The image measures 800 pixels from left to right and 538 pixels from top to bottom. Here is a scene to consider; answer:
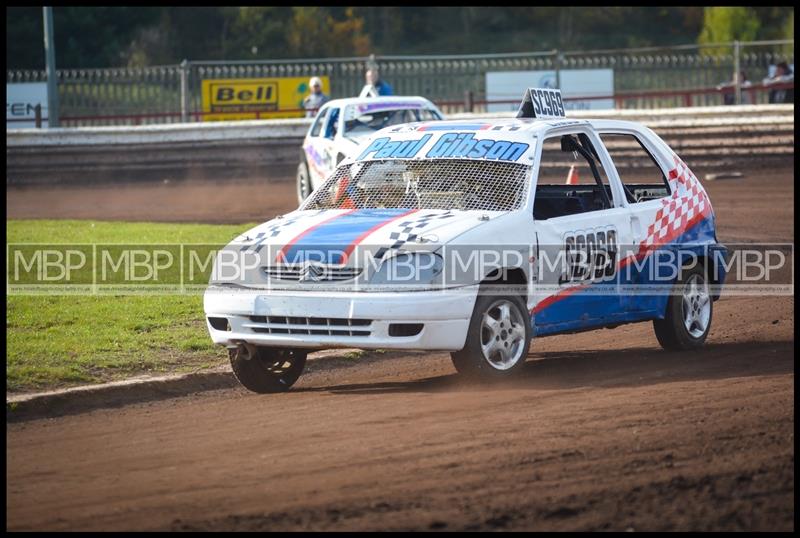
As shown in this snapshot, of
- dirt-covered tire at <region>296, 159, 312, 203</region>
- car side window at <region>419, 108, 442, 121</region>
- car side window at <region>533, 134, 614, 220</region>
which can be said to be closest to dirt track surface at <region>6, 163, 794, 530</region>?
car side window at <region>533, 134, 614, 220</region>

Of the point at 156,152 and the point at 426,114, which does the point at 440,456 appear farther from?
the point at 156,152

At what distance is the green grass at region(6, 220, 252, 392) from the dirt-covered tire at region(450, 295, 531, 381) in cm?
225

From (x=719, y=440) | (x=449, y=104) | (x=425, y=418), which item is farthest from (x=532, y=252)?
(x=449, y=104)

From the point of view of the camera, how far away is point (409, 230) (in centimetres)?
805

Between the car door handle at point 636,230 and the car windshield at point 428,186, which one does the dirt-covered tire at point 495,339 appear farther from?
the car door handle at point 636,230

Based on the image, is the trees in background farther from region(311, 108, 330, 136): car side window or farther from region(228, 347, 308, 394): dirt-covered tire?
region(228, 347, 308, 394): dirt-covered tire

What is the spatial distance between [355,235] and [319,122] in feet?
41.8

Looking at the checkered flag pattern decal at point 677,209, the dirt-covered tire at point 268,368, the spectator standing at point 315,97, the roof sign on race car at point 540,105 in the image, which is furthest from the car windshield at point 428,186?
the spectator standing at point 315,97

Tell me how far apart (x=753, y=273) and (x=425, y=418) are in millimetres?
7771

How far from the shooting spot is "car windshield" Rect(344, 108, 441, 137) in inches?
762

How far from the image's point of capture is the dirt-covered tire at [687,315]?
9.52 meters

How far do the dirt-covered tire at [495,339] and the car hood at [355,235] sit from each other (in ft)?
A: 1.64

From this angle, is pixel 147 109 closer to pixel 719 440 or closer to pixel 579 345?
pixel 579 345

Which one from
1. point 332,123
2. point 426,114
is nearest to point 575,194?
point 426,114
